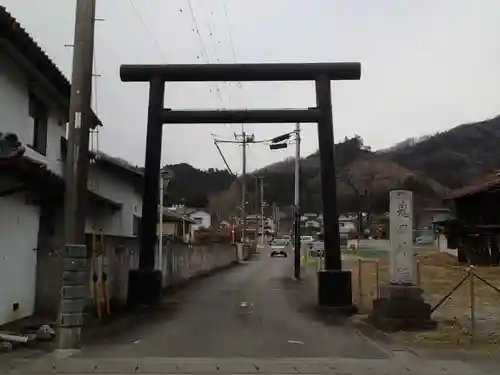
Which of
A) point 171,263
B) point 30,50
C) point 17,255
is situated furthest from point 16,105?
point 171,263

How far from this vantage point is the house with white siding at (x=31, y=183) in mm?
13173

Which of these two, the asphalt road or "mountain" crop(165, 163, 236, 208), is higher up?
"mountain" crop(165, 163, 236, 208)

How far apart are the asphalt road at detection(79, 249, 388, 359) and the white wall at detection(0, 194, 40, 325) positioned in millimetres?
2209

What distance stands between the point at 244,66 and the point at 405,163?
68059 mm

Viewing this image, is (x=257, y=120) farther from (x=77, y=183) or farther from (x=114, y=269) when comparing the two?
(x=77, y=183)

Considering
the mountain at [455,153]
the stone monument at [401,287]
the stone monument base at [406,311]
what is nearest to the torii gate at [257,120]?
the stone monument at [401,287]

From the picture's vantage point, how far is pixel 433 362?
10438 millimetres

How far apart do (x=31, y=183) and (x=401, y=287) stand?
7896mm

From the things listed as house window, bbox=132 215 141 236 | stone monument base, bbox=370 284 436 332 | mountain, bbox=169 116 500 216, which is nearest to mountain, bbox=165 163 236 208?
mountain, bbox=169 116 500 216

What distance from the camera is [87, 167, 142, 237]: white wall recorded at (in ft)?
84.1

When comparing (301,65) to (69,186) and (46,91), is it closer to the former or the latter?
(46,91)

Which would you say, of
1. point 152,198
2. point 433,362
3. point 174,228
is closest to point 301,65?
point 152,198

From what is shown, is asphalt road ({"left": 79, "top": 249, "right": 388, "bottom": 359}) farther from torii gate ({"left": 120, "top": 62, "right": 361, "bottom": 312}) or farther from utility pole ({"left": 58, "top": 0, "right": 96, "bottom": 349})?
torii gate ({"left": 120, "top": 62, "right": 361, "bottom": 312})

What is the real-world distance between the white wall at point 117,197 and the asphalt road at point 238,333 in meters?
4.58
